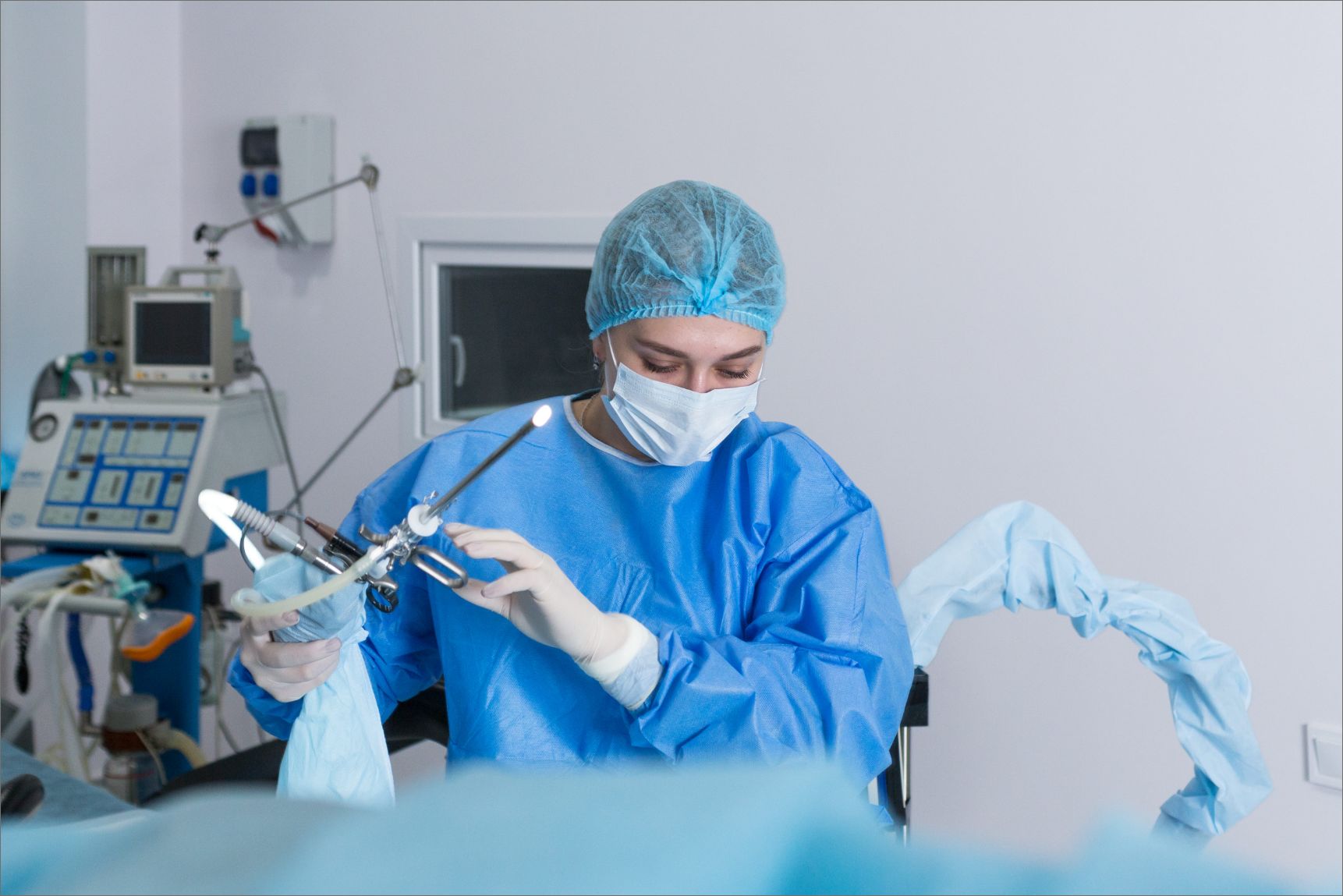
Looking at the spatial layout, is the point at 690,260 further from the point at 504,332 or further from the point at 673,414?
the point at 504,332

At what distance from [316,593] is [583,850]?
2.38 ft

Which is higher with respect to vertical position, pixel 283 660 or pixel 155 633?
pixel 283 660

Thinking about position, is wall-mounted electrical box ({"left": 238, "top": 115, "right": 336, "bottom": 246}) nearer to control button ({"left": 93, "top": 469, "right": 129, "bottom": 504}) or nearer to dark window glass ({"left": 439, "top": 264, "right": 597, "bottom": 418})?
dark window glass ({"left": 439, "top": 264, "right": 597, "bottom": 418})

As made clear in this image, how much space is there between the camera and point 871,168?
2.19 metres

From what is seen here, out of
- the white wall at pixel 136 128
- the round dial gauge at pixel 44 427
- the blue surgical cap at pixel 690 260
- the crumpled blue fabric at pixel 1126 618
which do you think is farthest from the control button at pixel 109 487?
the crumpled blue fabric at pixel 1126 618

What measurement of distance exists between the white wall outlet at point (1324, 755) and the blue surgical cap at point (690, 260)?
121 cm

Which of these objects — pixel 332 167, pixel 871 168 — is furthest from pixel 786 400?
pixel 332 167

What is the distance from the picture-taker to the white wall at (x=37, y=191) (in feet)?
8.77

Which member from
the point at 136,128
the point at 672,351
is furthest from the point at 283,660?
the point at 136,128

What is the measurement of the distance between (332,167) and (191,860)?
2759mm

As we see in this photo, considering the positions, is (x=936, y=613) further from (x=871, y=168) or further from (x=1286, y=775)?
(x=871, y=168)

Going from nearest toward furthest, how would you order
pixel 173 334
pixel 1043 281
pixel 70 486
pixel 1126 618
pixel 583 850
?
1. pixel 583 850
2. pixel 1126 618
3. pixel 1043 281
4. pixel 70 486
5. pixel 173 334

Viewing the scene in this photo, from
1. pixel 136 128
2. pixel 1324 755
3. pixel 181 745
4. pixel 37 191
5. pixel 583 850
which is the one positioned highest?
pixel 136 128

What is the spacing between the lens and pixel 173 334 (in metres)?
2.27
